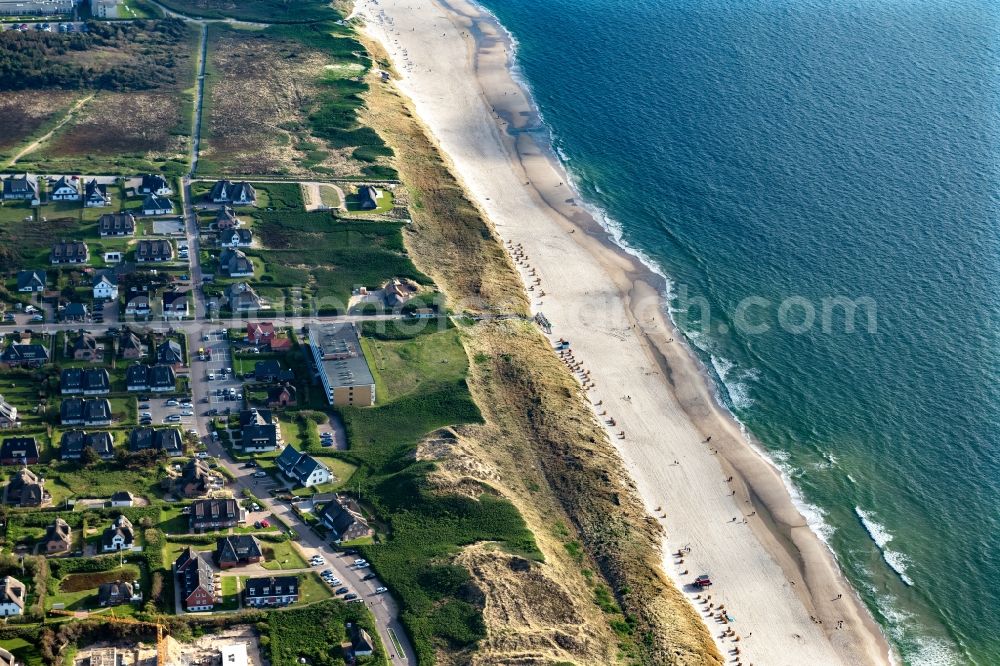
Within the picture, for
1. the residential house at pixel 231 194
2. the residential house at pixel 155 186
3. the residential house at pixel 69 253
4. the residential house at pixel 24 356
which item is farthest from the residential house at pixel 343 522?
the residential house at pixel 155 186

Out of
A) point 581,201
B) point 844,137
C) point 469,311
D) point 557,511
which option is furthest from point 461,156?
point 557,511

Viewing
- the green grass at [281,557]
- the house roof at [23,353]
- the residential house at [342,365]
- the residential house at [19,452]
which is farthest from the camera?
the house roof at [23,353]

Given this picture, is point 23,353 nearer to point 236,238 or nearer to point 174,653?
point 236,238

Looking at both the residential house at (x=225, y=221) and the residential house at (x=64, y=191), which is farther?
the residential house at (x=64, y=191)

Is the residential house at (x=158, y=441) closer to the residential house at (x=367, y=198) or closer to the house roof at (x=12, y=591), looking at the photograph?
the house roof at (x=12, y=591)

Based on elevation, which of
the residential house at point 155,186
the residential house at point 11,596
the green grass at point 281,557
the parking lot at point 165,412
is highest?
the residential house at point 11,596

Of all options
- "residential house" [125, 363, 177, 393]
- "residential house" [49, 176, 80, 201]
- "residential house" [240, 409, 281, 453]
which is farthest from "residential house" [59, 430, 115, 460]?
"residential house" [49, 176, 80, 201]
